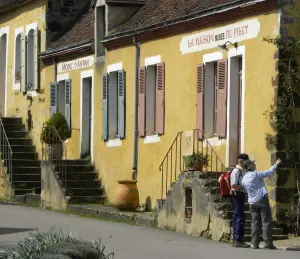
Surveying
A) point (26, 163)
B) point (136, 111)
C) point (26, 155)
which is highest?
point (136, 111)

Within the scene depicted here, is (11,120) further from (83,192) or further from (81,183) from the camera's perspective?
(83,192)

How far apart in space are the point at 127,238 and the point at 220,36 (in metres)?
5.51

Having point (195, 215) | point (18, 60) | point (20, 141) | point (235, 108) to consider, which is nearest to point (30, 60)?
point (18, 60)

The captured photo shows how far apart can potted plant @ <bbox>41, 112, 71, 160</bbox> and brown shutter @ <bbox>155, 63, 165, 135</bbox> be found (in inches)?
209

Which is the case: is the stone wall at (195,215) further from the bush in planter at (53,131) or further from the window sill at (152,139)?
→ the bush in planter at (53,131)

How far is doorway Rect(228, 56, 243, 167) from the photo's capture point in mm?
27078

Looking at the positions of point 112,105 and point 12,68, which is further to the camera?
point 12,68

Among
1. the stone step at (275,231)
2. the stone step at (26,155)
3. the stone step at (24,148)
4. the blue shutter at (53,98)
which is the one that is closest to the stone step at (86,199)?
the blue shutter at (53,98)

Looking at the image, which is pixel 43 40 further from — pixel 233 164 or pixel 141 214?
pixel 233 164

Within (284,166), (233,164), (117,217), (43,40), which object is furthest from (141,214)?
(43,40)

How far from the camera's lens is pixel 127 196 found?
30797 millimetres

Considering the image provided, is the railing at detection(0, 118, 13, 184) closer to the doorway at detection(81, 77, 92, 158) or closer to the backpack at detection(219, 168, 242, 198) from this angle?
the doorway at detection(81, 77, 92, 158)

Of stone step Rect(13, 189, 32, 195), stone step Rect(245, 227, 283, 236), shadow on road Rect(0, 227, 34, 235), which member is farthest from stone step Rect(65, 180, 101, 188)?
stone step Rect(245, 227, 283, 236)

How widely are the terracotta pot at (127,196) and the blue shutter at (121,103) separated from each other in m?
2.25
